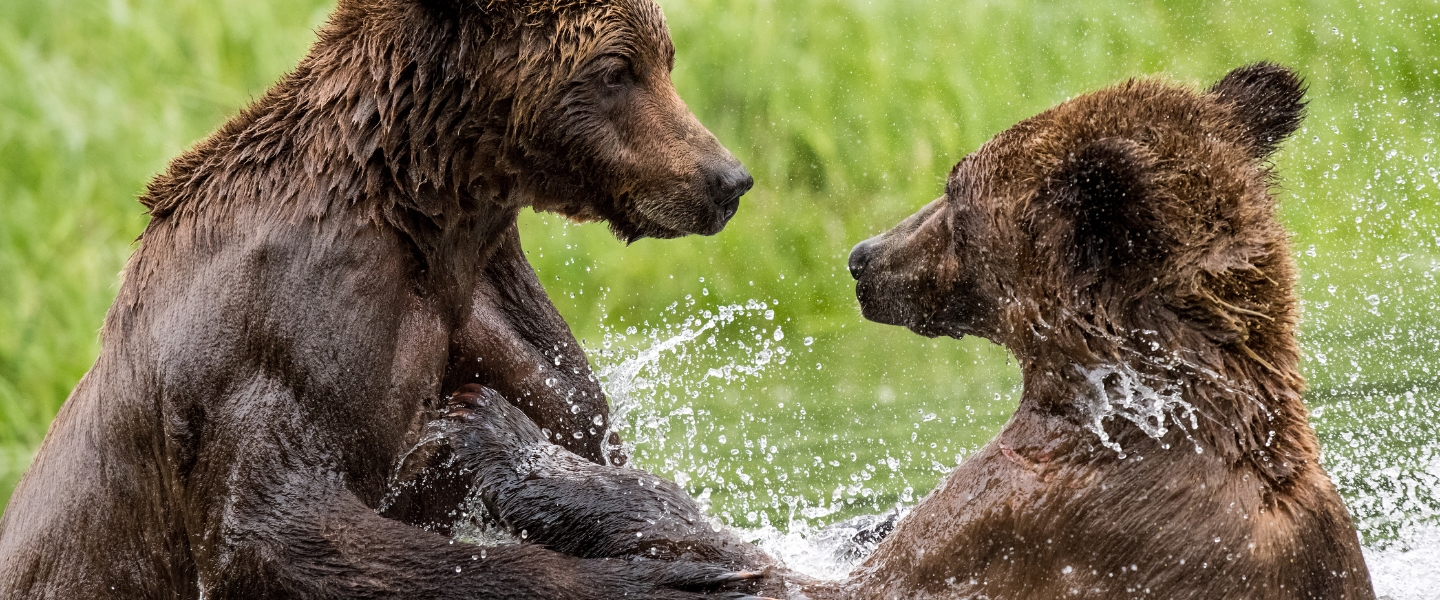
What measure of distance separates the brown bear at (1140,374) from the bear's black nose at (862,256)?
0.47 metres

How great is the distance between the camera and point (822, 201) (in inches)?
512

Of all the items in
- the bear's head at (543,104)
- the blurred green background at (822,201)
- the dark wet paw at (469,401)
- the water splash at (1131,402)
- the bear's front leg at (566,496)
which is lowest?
the water splash at (1131,402)

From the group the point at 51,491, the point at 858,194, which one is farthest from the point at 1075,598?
the point at 858,194

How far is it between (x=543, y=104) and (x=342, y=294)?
2.69 feet

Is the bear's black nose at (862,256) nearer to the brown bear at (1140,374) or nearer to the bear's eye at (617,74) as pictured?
the brown bear at (1140,374)

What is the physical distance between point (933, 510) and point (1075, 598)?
50 centimetres

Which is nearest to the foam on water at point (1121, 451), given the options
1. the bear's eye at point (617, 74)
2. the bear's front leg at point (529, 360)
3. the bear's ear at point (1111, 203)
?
the bear's front leg at point (529, 360)

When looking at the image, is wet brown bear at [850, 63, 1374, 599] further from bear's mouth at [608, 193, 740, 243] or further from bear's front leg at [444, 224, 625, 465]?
bear's front leg at [444, 224, 625, 465]

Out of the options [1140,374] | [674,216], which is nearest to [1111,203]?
[1140,374]

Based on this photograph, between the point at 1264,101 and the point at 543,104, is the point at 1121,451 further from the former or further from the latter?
the point at 543,104

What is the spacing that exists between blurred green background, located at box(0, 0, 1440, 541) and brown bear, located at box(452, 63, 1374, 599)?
2.80 meters

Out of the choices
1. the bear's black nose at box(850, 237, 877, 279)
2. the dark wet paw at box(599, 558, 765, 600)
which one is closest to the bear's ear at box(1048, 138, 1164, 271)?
the bear's black nose at box(850, 237, 877, 279)

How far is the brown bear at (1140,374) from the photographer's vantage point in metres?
4.14

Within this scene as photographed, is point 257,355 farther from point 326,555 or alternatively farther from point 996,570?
point 996,570
